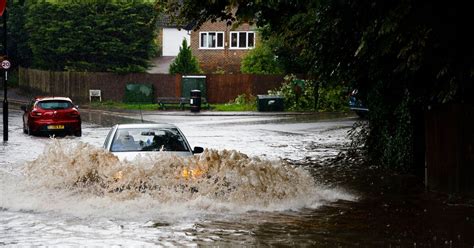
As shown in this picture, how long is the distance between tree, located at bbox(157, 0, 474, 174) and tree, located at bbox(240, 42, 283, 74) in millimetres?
32126

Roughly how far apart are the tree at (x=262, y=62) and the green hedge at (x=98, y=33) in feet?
23.7

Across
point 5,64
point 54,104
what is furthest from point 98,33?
point 5,64

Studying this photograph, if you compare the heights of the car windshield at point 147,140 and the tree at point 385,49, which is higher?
the tree at point 385,49

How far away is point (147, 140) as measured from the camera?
17047mm

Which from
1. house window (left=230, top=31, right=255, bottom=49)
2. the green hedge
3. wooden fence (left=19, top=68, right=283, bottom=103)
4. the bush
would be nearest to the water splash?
the bush

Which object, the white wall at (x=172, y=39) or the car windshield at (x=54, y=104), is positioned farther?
the white wall at (x=172, y=39)

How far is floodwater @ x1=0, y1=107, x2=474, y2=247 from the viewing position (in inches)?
488

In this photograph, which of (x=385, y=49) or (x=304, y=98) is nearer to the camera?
(x=385, y=49)

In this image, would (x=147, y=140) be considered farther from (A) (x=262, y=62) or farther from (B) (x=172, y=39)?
(B) (x=172, y=39)

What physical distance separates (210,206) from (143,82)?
41.5m

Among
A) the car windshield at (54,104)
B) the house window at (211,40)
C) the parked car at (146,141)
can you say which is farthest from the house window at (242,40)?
the parked car at (146,141)

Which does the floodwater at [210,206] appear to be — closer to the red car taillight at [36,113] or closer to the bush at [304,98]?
the red car taillight at [36,113]

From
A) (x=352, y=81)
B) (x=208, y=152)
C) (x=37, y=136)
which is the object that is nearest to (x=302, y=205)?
(x=208, y=152)

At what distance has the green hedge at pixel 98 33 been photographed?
5816cm
